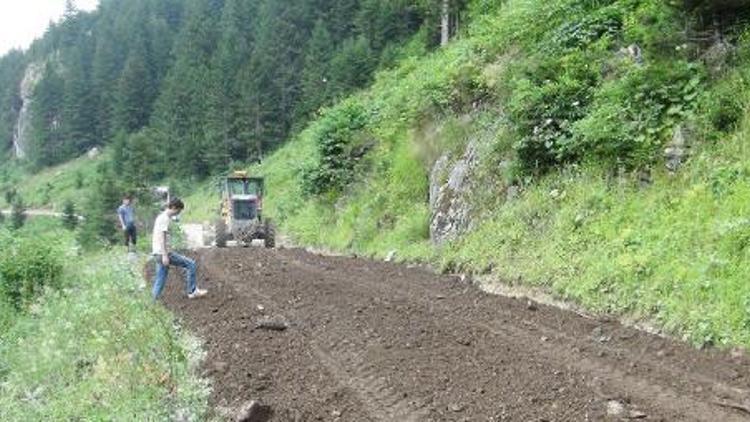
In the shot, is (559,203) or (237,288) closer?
(559,203)

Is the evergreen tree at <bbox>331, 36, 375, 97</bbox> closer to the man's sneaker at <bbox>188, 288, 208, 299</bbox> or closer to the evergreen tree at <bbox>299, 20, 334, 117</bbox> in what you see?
the evergreen tree at <bbox>299, 20, 334, 117</bbox>

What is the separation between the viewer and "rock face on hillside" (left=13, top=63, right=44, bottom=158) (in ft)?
478

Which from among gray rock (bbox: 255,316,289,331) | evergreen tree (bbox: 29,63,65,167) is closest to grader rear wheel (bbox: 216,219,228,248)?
gray rock (bbox: 255,316,289,331)

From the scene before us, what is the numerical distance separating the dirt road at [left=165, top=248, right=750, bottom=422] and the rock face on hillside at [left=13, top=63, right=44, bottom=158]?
138135 mm

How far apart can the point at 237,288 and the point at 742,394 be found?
9.43 m

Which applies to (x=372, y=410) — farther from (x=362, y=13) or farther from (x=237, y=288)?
(x=362, y=13)

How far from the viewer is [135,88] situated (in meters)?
107

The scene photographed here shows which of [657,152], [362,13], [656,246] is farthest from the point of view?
[362,13]

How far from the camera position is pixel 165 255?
13281 millimetres

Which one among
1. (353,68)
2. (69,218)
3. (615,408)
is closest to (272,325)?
(615,408)

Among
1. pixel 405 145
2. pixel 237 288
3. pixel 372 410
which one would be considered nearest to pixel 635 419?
pixel 372 410

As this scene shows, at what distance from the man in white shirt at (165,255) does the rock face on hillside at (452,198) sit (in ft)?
18.1

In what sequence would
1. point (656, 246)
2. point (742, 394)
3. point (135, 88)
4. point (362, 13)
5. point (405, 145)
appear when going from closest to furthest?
1. point (742, 394)
2. point (656, 246)
3. point (405, 145)
4. point (362, 13)
5. point (135, 88)

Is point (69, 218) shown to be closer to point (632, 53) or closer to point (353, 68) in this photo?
point (353, 68)
